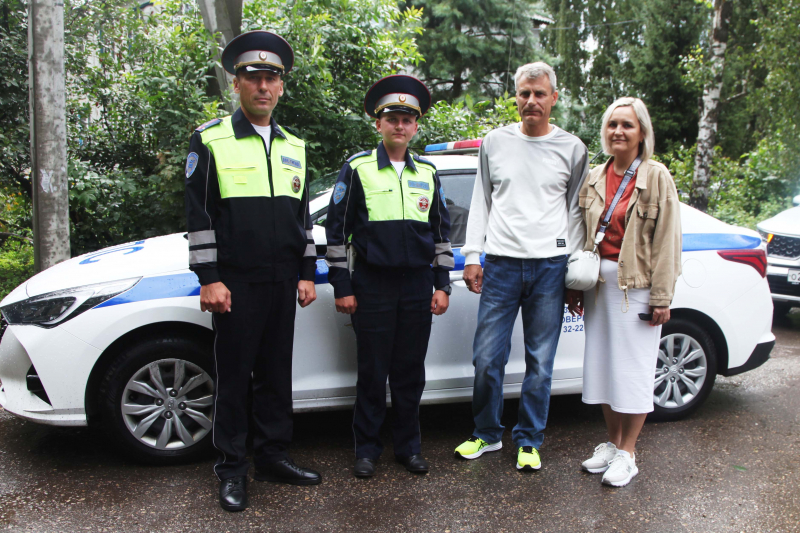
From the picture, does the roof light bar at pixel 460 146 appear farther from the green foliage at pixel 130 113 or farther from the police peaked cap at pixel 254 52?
the green foliage at pixel 130 113

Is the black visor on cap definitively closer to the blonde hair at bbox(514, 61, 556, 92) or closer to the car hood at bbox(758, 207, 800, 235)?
the blonde hair at bbox(514, 61, 556, 92)

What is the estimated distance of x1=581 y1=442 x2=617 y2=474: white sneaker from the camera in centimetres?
339

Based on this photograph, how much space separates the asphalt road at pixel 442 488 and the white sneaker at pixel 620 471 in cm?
4

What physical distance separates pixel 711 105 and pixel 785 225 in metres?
5.29

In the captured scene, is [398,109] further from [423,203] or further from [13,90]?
[13,90]

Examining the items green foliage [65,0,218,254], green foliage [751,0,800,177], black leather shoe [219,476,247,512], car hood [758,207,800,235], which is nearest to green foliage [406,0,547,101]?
green foliage [751,0,800,177]

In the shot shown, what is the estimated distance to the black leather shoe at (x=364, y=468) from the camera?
3293 millimetres

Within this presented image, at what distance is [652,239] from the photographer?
10.2ft

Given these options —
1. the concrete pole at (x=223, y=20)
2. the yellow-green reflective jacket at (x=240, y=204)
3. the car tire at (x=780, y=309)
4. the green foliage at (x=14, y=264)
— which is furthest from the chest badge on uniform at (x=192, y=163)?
the car tire at (x=780, y=309)

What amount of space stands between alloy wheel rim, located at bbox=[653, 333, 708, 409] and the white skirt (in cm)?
82

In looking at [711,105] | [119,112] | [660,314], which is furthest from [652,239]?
[711,105]

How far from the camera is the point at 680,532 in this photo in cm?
281

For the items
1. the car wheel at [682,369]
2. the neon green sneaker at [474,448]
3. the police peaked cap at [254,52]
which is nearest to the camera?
the police peaked cap at [254,52]

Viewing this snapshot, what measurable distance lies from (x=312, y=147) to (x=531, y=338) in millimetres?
3338
